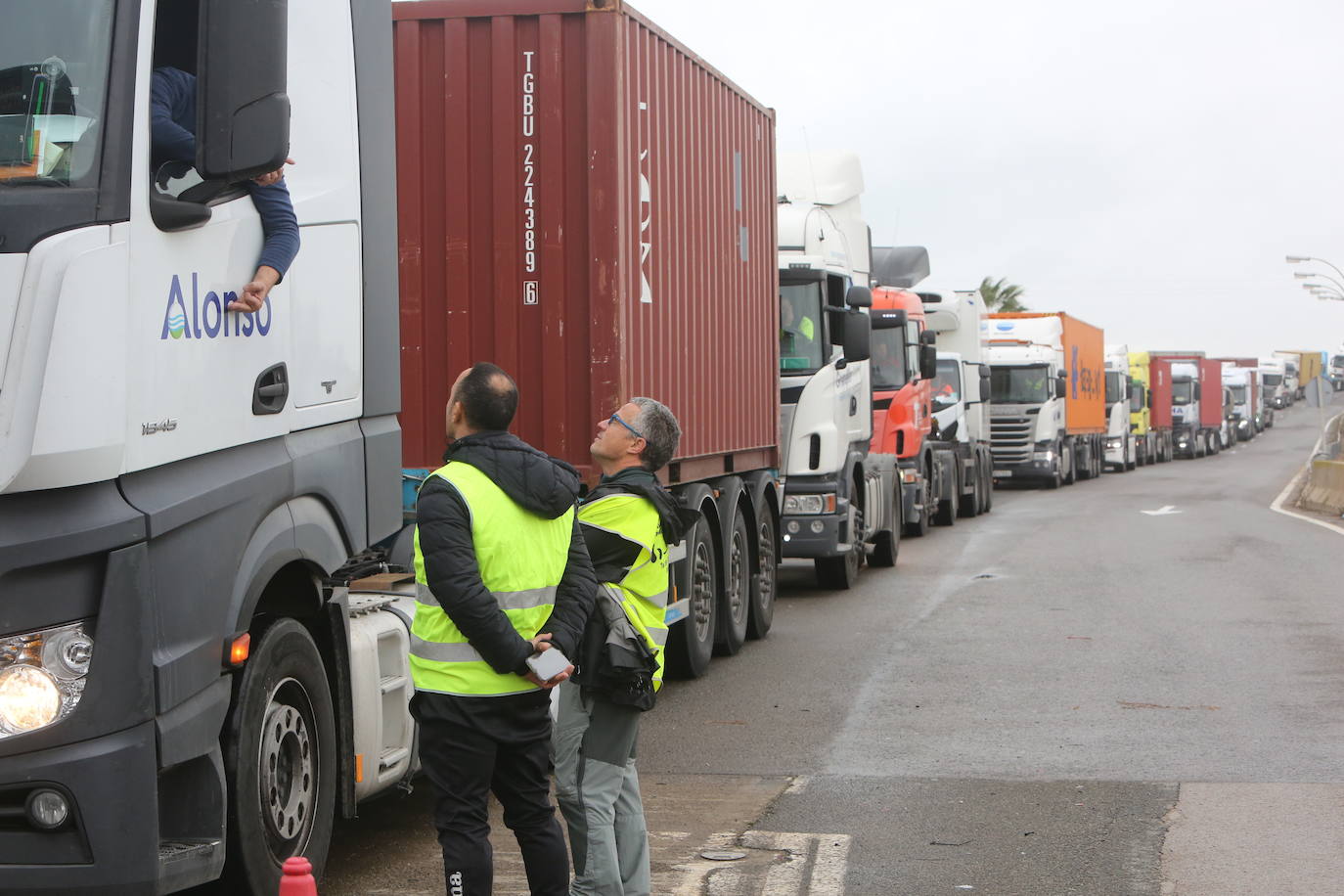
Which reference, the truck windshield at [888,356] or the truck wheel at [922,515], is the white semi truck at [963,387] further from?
the truck windshield at [888,356]

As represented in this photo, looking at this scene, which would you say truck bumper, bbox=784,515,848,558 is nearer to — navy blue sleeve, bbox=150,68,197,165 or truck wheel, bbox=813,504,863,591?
truck wheel, bbox=813,504,863,591

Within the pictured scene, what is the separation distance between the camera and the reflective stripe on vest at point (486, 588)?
4.45 meters

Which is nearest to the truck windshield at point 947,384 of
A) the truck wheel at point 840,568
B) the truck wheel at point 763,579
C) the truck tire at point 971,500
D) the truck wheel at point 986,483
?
the truck tire at point 971,500

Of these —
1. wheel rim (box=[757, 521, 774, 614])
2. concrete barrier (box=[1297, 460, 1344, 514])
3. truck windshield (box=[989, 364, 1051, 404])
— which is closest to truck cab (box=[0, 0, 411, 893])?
wheel rim (box=[757, 521, 774, 614])

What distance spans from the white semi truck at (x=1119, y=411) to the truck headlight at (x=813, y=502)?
3469cm

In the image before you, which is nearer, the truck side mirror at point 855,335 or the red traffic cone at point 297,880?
the red traffic cone at point 297,880

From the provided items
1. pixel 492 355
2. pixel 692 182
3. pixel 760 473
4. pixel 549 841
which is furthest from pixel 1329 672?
pixel 549 841

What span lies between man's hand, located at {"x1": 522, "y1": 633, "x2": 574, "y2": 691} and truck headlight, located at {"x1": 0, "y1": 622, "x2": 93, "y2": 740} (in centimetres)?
116

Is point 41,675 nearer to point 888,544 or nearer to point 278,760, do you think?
point 278,760

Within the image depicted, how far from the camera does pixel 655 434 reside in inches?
205

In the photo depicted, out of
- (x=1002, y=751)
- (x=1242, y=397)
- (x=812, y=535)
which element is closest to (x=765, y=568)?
(x=812, y=535)

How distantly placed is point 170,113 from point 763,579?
8647 millimetres

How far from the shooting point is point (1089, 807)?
273 inches

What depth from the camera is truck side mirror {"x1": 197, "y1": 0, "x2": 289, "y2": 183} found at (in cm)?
404
